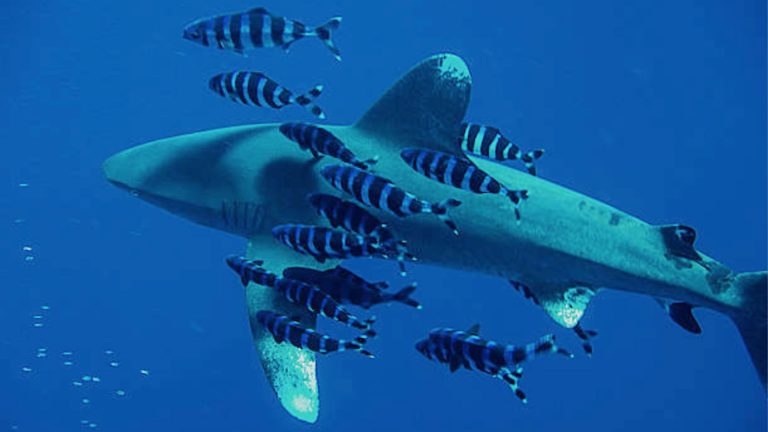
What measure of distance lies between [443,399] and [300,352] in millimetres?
15406

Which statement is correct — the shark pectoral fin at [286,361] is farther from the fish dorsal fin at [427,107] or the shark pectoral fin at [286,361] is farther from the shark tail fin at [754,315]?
the shark tail fin at [754,315]

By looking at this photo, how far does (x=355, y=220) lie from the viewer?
4.18 meters

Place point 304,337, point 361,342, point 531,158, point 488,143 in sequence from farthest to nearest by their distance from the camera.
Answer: point 531,158 < point 488,143 < point 304,337 < point 361,342

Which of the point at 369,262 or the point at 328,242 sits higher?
the point at 328,242

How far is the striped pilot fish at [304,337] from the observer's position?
429 centimetres

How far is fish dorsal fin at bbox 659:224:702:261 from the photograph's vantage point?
456 centimetres

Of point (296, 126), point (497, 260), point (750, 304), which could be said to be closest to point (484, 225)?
point (497, 260)

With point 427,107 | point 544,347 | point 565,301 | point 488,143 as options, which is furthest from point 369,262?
point 544,347

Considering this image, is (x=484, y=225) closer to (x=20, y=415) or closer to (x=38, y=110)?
(x=20, y=415)

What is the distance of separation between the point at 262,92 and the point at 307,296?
1.36m

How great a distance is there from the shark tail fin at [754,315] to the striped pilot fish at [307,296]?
7.89ft

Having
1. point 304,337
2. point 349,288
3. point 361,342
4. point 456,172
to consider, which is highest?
point 456,172

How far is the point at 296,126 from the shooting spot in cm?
455

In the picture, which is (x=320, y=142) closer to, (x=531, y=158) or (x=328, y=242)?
(x=328, y=242)
